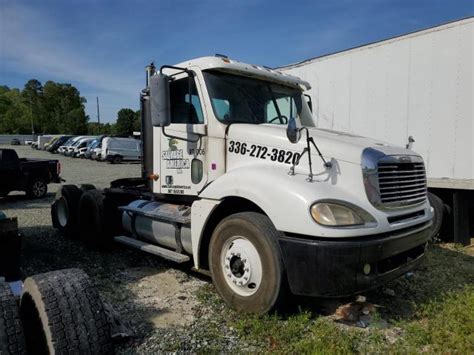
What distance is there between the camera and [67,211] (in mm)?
7180

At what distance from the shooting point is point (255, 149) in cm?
421

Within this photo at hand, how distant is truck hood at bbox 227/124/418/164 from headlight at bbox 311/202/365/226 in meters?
0.51

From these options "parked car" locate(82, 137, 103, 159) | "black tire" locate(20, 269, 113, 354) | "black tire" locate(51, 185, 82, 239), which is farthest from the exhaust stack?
"parked car" locate(82, 137, 103, 159)

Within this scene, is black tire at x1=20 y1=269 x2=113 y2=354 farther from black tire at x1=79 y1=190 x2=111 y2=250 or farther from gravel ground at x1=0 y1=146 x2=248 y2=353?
black tire at x1=79 y1=190 x2=111 y2=250

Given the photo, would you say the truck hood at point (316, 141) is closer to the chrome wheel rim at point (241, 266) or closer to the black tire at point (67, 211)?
the chrome wheel rim at point (241, 266)

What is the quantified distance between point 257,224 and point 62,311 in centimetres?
171

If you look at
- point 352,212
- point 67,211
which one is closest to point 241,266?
point 352,212

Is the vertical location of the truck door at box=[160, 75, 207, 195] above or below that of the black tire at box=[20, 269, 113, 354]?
above

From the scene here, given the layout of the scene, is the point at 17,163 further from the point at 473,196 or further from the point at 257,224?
the point at 473,196

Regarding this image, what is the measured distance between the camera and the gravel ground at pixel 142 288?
3.42 meters

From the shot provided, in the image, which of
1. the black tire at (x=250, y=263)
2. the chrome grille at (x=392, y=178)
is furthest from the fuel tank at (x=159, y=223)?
Answer: the chrome grille at (x=392, y=178)

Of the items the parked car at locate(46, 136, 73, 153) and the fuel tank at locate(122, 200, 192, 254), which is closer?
the fuel tank at locate(122, 200, 192, 254)

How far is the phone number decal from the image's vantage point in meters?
3.93

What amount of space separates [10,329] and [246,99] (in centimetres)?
330
